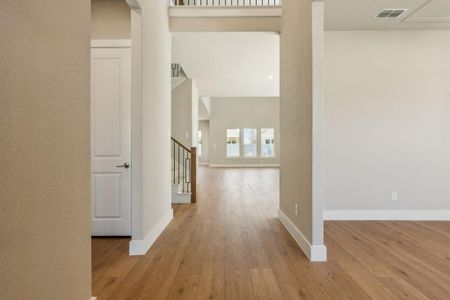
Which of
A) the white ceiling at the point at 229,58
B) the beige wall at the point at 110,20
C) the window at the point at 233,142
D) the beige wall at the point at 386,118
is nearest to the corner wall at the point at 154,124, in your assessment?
the beige wall at the point at 110,20

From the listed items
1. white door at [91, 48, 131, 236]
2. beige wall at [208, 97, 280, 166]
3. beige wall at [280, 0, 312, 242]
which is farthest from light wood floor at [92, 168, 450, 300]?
beige wall at [208, 97, 280, 166]

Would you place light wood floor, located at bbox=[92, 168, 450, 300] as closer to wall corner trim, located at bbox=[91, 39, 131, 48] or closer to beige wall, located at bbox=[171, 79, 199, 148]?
wall corner trim, located at bbox=[91, 39, 131, 48]

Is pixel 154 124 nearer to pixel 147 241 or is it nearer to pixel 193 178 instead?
pixel 147 241

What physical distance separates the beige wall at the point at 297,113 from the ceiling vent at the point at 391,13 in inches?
49.6

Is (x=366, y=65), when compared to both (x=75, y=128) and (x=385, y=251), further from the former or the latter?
(x=75, y=128)

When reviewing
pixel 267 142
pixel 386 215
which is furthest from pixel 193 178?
pixel 267 142

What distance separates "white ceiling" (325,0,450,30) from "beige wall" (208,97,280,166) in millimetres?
10173

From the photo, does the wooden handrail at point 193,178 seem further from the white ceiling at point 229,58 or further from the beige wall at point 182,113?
the white ceiling at point 229,58

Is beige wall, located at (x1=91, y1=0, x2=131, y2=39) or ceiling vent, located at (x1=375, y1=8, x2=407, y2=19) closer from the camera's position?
beige wall, located at (x1=91, y1=0, x2=131, y2=39)

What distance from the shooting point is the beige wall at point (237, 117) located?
14008 mm

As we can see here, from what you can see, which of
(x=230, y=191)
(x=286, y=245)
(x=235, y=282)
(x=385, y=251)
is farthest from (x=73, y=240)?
(x=230, y=191)

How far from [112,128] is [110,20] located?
1383 millimetres

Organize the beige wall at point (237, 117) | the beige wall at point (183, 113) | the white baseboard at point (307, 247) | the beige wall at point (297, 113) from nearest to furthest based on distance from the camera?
the white baseboard at point (307, 247) < the beige wall at point (297, 113) < the beige wall at point (183, 113) < the beige wall at point (237, 117)

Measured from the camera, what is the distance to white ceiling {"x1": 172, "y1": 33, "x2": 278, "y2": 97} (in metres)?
4.66
